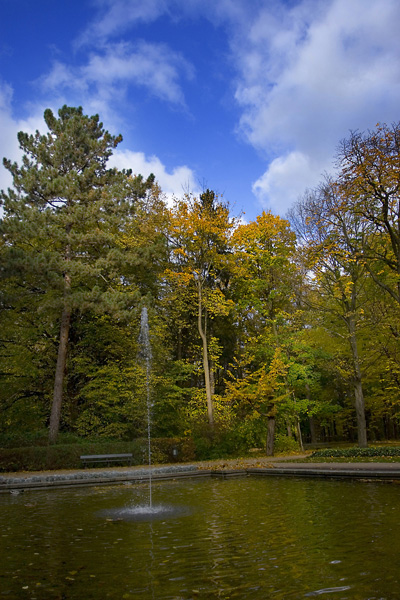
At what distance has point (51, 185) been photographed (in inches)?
851

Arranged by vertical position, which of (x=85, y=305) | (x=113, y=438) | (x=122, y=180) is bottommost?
(x=113, y=438)

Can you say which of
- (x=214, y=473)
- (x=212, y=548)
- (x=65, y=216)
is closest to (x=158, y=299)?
(x=65, y=216)

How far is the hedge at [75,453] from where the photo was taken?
1847 centimetres

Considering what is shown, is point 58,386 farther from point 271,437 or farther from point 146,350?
point 271,437

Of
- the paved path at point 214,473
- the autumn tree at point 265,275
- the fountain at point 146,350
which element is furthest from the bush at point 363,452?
the fountain at point 146,350

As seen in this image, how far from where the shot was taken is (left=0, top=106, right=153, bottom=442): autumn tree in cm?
2073

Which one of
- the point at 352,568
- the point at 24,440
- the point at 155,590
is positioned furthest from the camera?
the point at 24,440

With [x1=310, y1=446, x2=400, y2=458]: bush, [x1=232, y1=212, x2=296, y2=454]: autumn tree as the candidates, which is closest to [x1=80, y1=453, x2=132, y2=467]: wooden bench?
[x1=310, y1=446, x2=400, y2=458]: bush

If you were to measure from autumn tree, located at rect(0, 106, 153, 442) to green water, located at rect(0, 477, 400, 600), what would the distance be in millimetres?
11794

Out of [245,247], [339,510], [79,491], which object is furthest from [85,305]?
[339,510]

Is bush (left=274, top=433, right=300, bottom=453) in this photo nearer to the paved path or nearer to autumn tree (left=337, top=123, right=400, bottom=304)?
the paved path

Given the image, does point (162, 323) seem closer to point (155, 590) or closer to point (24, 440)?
point (24, 440)

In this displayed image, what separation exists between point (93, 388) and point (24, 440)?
6353 mm

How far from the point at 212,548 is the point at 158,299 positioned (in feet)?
75.5
